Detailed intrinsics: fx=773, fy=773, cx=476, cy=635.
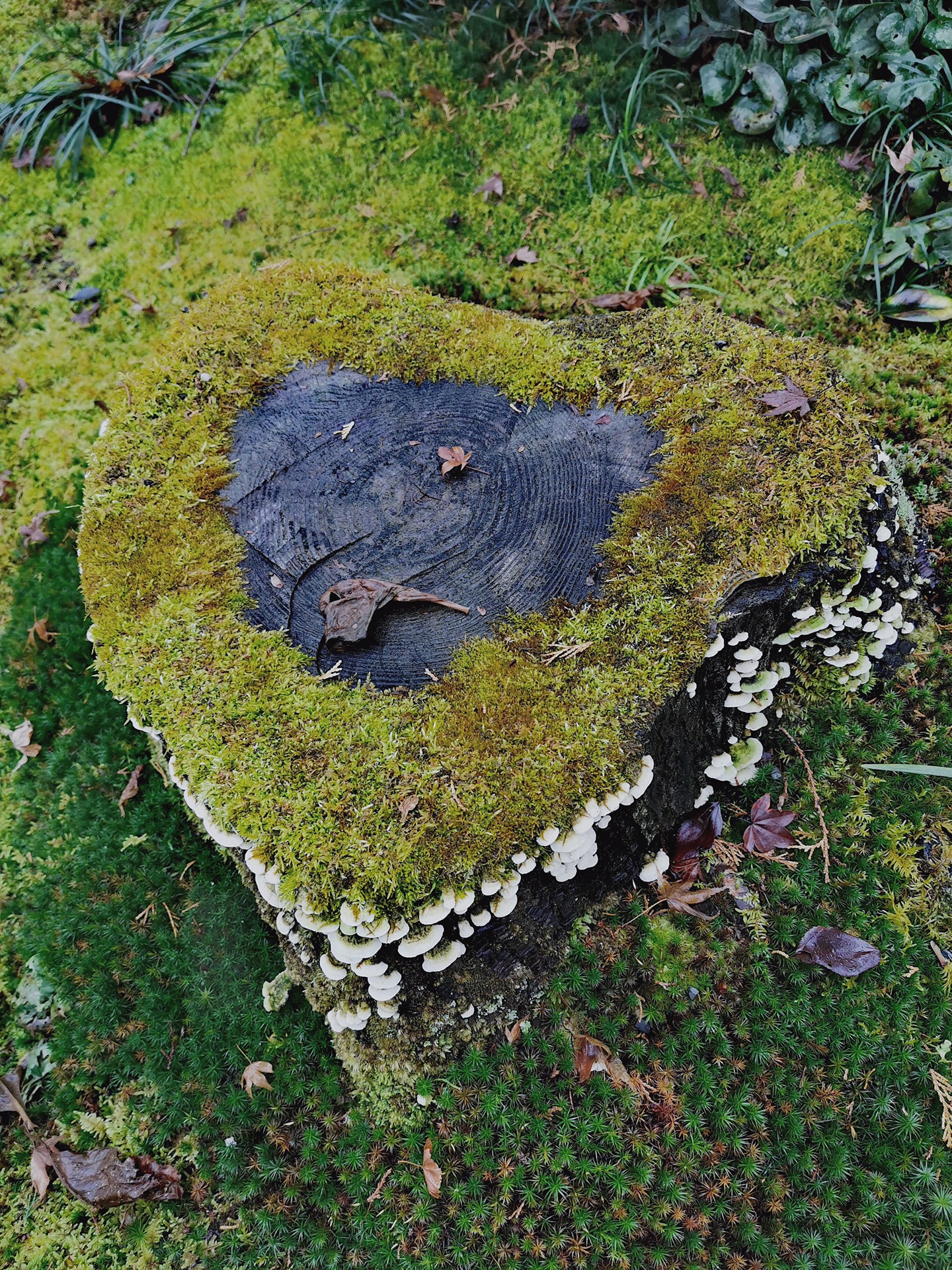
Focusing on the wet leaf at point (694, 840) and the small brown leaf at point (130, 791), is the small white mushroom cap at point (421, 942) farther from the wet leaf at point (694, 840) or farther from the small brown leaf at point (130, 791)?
the small brown leaf at point (130, 791)

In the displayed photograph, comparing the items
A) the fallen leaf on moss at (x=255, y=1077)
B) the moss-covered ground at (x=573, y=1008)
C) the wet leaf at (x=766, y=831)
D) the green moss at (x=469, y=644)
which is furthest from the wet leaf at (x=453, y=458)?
the fallen leaf on moss at (x=255, y=1077)

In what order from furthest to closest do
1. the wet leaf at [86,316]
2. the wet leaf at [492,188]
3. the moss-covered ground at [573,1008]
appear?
the wet leaf at [86,316], the wet leaf at [492,188], the moss-covered ground at [573,1008]

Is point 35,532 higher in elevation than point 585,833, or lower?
A: higher

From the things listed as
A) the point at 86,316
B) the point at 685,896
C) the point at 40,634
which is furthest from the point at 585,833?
the point at 86,316

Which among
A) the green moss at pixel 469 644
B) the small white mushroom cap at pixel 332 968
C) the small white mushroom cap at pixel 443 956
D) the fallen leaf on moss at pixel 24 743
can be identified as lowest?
the fallen leaf on moss at pixel 24 743

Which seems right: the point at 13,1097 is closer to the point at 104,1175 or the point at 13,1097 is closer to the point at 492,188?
the point at 104,1175

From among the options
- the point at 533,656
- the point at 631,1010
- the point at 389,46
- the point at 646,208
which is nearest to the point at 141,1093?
the point at 631,1010

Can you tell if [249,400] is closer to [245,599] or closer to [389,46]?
[245,599]
